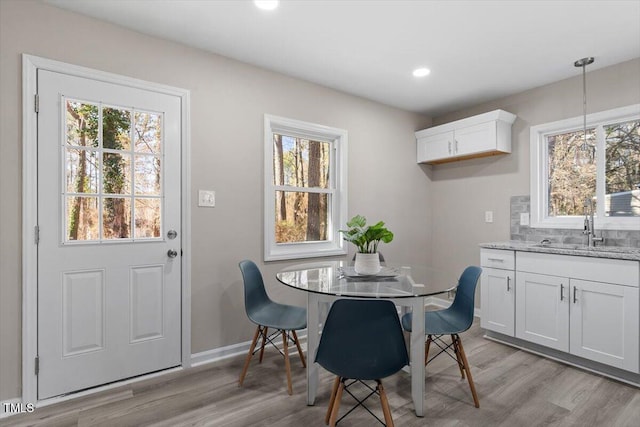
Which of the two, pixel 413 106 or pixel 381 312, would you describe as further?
pixel 413 106

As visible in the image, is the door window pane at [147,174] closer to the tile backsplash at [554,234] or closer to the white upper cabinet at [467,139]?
the white upper cabinet at [467,139]

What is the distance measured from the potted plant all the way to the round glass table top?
60 mm

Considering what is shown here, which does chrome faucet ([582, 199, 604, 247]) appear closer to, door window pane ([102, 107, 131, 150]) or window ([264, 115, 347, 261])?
window ([264, 115, 347, 261])

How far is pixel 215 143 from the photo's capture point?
272 centimetres

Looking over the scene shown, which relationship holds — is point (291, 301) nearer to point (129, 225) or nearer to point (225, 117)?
point (129, 225)

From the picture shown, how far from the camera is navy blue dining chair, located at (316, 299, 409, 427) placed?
5.03ft

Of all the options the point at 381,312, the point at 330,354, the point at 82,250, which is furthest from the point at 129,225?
the point at 381,312

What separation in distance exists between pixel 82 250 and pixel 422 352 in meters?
2.26

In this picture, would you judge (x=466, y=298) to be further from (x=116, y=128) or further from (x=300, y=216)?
(x=116, y=128)

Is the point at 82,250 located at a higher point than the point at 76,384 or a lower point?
higher

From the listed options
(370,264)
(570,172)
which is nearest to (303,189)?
(370,264)

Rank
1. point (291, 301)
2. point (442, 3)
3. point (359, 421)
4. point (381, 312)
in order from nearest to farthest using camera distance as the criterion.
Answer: point (381, 312)
point (359, 421)
point (442, 3)
point (291, 301)

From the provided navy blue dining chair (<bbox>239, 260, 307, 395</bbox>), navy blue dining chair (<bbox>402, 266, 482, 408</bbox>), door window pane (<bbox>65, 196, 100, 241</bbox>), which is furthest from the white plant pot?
door window pane (<bbox>65, 196, 100, 241</bbox>)

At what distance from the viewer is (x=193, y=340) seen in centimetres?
262
